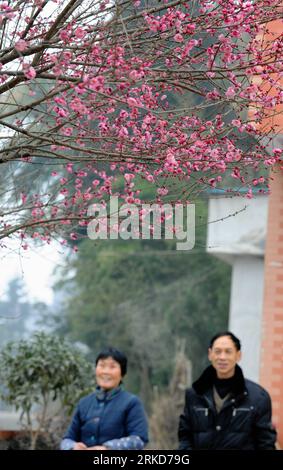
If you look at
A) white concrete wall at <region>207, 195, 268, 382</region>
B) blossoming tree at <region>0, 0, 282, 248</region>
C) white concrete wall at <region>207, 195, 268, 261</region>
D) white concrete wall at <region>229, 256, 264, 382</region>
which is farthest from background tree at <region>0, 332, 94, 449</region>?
white concrete wall at <region>229, 256, 264, 382</region>

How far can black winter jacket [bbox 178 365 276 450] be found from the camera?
7352mm

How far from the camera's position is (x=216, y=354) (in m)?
7.59

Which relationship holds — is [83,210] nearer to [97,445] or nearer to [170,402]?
[97,445]

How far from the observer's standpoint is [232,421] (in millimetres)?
7383

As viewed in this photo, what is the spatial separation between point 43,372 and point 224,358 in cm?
574

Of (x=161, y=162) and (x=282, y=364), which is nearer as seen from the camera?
(x=161, y=162)

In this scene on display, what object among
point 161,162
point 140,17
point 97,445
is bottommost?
point 97,445

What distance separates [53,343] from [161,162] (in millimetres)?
7214

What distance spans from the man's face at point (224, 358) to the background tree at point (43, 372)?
5515 millimetres

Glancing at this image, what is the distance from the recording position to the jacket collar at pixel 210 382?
24.7 ft

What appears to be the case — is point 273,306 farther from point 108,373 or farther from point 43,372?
point 108,373

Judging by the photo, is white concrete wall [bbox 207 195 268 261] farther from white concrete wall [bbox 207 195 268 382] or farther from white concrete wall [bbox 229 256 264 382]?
white concrete wall [bbox 229 256 264 382]

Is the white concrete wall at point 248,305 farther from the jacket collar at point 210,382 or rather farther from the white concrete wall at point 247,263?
the jacket collar at point 210,382

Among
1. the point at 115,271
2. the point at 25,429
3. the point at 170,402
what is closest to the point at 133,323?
the point at 115,271
